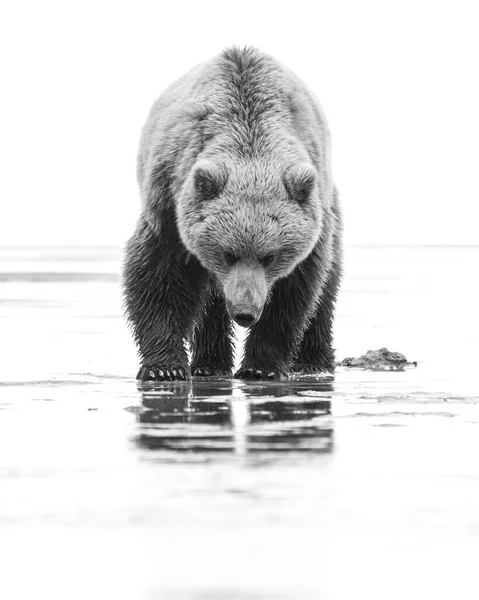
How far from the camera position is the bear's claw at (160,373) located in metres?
9.96

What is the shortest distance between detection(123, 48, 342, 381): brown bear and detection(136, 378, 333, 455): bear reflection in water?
0.45 metres

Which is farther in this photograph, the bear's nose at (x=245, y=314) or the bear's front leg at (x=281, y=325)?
the bear's front leg at (x=281, y=325)

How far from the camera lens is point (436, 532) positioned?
5328 mm

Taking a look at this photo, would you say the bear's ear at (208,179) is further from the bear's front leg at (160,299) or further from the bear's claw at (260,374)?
the bear's claw at (260,374)

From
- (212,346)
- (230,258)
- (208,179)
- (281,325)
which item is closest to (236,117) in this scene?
(208,179)

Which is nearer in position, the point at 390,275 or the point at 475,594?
the point at 475,594

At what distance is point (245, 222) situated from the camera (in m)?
9.38

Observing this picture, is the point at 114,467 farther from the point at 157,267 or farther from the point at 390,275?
the point at 390,275

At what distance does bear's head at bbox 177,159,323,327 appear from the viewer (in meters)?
9.37

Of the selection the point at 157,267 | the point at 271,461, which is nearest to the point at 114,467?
the point at 271,461

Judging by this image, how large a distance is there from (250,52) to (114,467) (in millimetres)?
4401

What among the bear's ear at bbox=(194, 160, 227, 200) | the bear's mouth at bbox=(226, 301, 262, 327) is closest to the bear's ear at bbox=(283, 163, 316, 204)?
the bear's ear at bbox=(194, 160, 227, 200)

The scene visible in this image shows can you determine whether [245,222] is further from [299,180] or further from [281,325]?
[281,325]

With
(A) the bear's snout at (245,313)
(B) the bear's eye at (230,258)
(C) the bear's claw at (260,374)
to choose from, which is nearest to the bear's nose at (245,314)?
(A) the bear's snout at (245,313)
